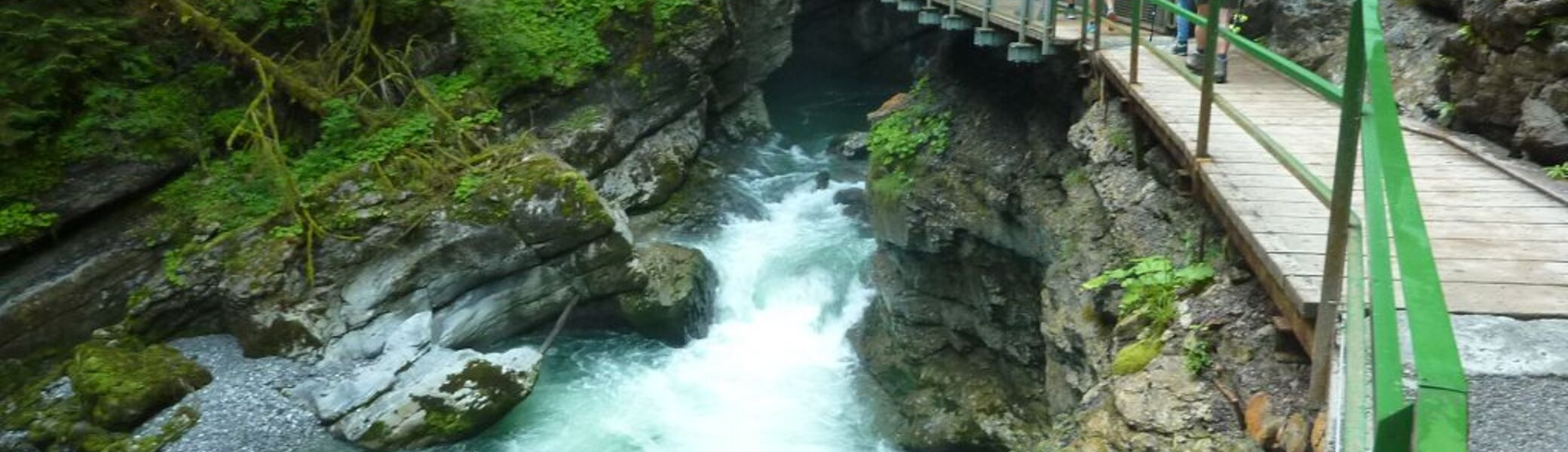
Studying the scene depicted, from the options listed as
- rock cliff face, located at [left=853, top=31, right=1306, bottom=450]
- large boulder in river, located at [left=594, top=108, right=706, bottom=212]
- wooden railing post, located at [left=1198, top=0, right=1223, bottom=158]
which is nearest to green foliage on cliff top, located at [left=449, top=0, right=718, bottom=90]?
large boulder in river, located at [left=594, top=108, right=706, bottom=212]

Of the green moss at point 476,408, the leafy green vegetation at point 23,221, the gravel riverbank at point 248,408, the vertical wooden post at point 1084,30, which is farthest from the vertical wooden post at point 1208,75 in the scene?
the leafy green vegetation at point 23,221

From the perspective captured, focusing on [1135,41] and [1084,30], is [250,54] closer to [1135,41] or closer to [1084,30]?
[1084,30]

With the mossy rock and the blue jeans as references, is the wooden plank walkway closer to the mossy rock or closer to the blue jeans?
the blue jeans

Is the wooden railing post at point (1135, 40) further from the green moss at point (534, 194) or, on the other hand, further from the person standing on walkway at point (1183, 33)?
the green moss at point (534, 194)

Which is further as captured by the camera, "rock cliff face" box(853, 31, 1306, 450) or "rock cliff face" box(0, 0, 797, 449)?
"rock cliff face" box(0, 0, 797, 449)

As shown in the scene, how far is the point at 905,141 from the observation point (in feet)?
38.9

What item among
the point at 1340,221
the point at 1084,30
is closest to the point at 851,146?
the point at 1084,30

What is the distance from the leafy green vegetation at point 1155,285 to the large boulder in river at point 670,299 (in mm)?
7502

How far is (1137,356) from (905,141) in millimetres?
7248

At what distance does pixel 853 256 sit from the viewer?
13.9 metres

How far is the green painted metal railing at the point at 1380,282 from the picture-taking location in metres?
1.34

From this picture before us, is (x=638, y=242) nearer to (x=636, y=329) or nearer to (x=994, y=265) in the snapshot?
(x=636, y=329)

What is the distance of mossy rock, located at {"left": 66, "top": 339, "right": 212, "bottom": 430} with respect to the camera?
9.84 m

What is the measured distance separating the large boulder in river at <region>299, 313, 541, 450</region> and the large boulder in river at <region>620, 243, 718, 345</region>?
199 centimetres
